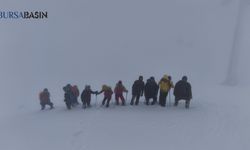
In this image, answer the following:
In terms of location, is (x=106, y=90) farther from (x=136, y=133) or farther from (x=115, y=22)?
(x=115, y=22)

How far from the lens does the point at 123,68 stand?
122 ft

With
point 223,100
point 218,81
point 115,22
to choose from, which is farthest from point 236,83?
point 115,22

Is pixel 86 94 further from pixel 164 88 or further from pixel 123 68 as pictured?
pixel 123 68

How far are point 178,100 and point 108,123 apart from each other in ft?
11.5

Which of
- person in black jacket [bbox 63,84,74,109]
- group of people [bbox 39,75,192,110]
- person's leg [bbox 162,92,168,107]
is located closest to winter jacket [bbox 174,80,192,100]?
group of people [bbox 39,75,192,110]

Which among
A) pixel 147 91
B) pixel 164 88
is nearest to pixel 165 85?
pixel 164 88

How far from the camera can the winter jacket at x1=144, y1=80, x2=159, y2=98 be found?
76.7ft

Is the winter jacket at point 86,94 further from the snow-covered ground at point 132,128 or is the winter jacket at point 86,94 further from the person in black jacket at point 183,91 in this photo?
the person in black jacket at point 183,91

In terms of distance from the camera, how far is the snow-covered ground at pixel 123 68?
21500 mm
